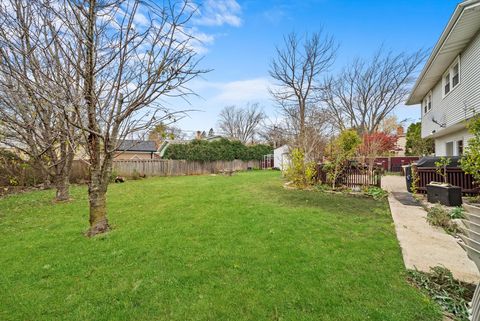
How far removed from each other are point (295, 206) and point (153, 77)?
4876 mm

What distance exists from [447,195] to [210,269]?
6.51 metres

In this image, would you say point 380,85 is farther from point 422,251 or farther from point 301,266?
point 301,266

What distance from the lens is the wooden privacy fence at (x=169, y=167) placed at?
16.5 metres

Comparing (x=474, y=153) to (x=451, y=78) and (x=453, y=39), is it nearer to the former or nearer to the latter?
(x=453, y=39)

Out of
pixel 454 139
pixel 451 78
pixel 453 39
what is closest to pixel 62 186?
pixel 453 39

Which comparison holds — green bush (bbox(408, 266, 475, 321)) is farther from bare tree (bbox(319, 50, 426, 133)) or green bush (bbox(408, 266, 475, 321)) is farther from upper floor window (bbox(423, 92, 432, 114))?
bare tree (bbox(319, 50, 426, 133))

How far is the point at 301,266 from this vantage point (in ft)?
10.3

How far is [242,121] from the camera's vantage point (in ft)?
140

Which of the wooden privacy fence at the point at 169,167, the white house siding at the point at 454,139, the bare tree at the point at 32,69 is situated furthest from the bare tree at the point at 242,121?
the bare tree at the point at 32,69

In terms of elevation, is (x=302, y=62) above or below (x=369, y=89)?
below

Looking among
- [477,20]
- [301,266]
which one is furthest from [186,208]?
[477,20]

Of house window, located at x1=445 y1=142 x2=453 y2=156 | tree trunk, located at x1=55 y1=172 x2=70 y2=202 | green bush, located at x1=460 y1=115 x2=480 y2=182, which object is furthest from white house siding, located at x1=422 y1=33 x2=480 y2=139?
tree trunk, located at x1=55 y1=172 x2=70 y2=202

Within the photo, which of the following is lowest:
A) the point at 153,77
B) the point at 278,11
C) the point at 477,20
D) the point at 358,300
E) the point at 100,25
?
the point at 358,300

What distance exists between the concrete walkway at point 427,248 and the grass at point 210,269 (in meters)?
0.21
